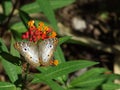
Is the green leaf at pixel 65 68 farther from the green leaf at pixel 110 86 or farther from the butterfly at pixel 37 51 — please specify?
the green leaf at pixel 110 86

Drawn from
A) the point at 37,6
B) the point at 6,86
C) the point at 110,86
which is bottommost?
the point at 6,86

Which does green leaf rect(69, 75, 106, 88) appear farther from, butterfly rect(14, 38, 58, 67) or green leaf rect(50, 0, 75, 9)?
butterfly rect(14, 38, 58, 67)

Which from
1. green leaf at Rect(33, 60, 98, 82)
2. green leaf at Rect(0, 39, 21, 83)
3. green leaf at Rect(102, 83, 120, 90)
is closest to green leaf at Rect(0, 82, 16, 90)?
green leaf at Rect(0, 39, 21, 83)

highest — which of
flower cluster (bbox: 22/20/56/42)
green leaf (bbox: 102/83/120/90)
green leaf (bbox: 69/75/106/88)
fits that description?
flower cluster (bbox: 22/20/56/42)

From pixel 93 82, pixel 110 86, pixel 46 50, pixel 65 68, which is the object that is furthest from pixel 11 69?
pixel 110 86

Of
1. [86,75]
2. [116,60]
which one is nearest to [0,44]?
[86,75]

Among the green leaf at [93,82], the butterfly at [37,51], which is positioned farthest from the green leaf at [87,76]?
the butterfly at [37,51]

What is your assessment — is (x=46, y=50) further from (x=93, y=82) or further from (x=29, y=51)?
(x=93, y=82)
